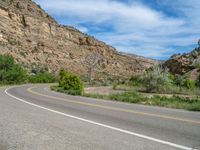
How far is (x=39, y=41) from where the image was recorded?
102 metres

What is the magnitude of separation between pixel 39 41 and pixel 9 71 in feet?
147

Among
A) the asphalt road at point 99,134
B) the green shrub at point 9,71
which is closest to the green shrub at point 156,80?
the green shrub at point 9,71

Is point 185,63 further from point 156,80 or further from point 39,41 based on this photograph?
point 39,41

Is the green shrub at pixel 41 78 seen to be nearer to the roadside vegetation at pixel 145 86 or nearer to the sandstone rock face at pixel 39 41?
the roadside vegetation at pixel 145 86

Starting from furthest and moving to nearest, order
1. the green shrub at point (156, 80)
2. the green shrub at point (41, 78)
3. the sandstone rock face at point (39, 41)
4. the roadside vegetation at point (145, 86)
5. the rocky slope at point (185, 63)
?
1. the sandstone rock face at point (39, 41)
2. the green shrub at point (41, 78)
3. the rocky slope at point (185, 63)
4. the green shrub at point (156, 80)
5. the roadside vegetation at point (145, 86)

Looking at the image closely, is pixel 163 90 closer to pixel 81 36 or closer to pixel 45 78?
pixel 45 78

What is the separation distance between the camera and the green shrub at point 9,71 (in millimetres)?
57156

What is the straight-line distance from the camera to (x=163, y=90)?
40375 mm

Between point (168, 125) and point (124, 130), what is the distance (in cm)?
172

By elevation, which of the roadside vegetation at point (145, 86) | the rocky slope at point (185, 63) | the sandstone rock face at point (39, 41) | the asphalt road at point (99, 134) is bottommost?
the asphalt road at point (99, 134)

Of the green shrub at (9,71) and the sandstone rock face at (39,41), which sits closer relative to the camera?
the green shrub at (9,71)

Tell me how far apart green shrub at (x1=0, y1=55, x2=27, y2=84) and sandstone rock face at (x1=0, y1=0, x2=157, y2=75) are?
24.0 meters

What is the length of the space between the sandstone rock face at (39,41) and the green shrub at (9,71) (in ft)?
78.8

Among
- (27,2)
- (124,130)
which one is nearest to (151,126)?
(124,130)
